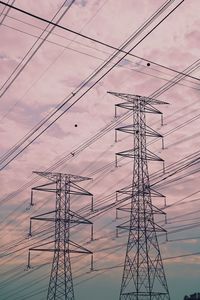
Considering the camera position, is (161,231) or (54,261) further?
(54,261)

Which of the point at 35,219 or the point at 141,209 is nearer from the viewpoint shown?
the point at 141,209

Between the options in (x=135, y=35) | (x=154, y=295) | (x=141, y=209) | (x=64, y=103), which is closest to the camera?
(x=135, y=35)

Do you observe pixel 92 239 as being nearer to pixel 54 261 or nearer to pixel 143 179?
pixel 54 261

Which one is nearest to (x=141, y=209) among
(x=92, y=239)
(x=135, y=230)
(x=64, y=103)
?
(x=135, y=230)

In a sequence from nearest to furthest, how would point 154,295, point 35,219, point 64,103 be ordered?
point 64,103, point 154,295, point 35,219

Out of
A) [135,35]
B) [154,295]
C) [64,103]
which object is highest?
[135,35]

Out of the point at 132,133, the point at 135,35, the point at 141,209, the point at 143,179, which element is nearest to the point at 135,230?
the point at 141,209

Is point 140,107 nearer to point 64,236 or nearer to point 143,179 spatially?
point 143,179

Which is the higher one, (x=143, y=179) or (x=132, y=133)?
(x=132, y=133)

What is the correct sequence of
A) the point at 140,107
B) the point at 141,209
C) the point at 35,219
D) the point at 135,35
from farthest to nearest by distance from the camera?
the point at 35,219
the point at 140,107
the point at 141,209
the point at 135,35
